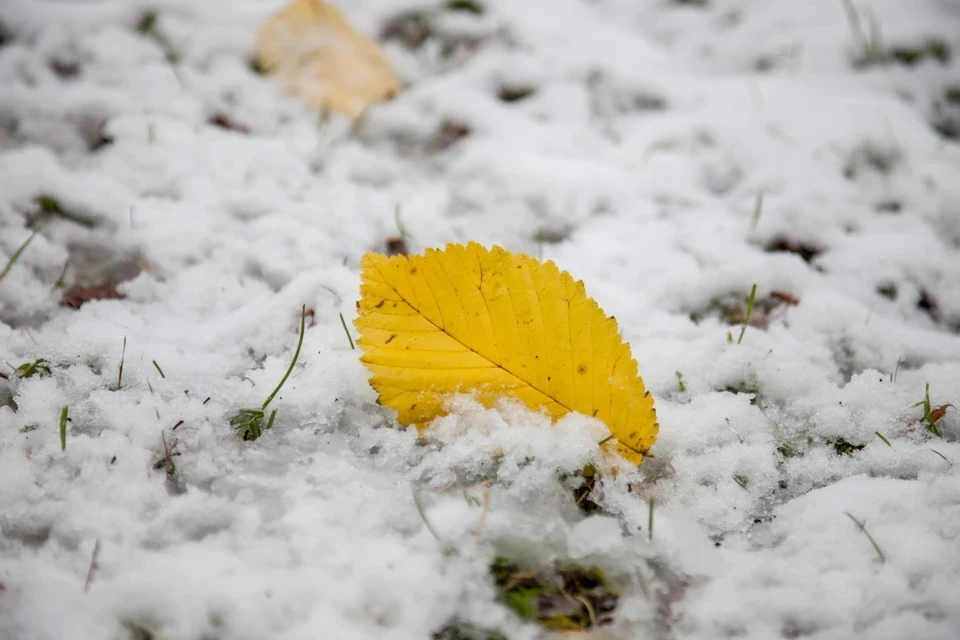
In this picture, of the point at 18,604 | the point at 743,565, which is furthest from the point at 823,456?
the point at 18,604

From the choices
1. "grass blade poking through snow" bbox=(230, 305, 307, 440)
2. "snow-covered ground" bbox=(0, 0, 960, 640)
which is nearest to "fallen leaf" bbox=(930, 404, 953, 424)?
"snow-covered ground" bbox=(0, 0, 960, 640)

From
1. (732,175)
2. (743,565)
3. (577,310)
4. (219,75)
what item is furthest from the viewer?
(219,75)

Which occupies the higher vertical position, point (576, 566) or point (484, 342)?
point (484, 342)

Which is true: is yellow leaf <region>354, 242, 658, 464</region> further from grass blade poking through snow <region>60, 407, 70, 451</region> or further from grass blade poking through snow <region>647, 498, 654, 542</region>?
grass blade poking through snow <region>60, 407, 70, 451</region>

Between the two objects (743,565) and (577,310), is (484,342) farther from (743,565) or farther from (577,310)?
(743,565)

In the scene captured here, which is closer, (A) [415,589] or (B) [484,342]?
(A) [415,589]

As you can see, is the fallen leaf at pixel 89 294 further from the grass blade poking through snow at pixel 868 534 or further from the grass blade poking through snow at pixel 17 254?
the grass blade poking through snow at pixel 868 534
